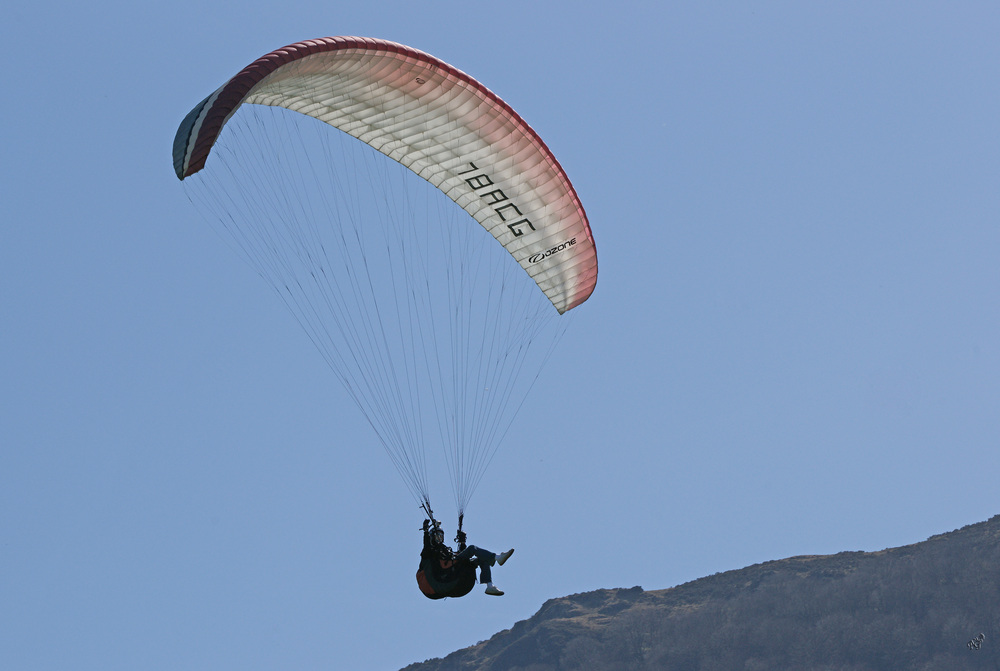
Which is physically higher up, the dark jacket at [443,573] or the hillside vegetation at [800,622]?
the hillside vegetation at [800,622]

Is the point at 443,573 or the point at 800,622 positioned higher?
the point at 800,622

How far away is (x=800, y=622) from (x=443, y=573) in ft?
240

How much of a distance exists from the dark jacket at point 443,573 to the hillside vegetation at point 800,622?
6691cm

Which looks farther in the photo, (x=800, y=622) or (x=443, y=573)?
(x=800, y=622)

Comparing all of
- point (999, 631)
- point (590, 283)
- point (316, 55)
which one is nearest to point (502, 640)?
point (999, 631)

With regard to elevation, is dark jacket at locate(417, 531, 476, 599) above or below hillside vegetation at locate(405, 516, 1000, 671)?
below

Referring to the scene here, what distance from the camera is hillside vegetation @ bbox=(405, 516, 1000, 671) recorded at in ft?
289

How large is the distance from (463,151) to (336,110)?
2.71 metres

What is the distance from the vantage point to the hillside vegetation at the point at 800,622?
88.0 metres

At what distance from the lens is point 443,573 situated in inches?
996

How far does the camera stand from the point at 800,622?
93688 mm

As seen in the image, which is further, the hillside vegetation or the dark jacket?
the hillside vegetation

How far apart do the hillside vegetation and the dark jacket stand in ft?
220

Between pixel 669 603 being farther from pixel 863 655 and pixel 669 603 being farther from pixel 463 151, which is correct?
pixel 463 151
